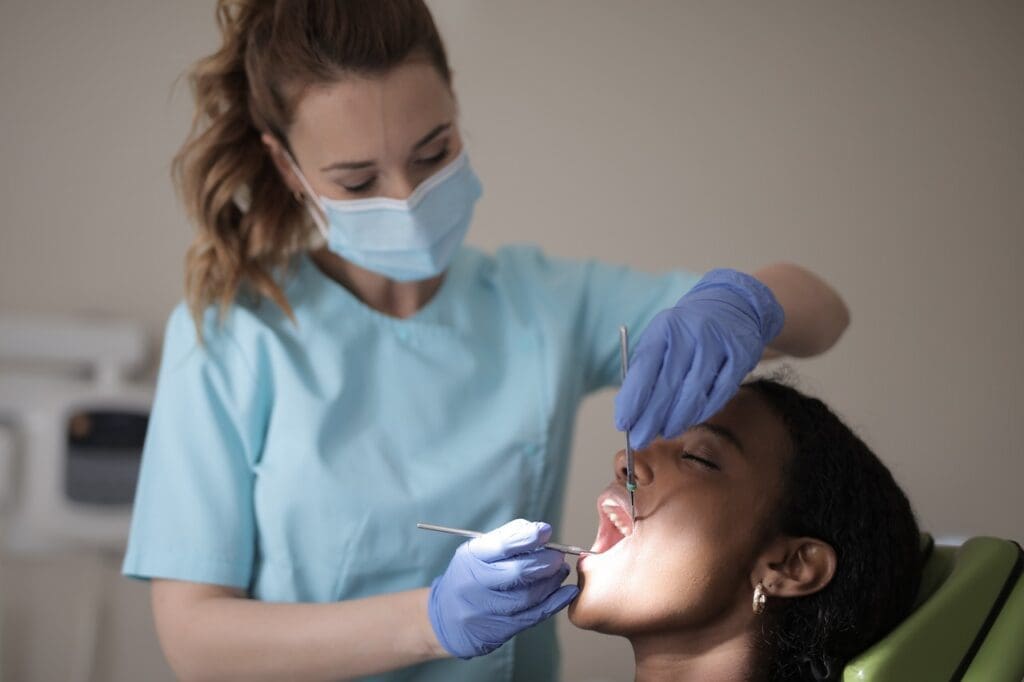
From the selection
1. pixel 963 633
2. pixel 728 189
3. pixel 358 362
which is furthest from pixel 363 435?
pixel 728 189

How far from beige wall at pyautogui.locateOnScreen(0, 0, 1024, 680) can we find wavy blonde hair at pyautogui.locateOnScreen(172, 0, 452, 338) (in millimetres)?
815

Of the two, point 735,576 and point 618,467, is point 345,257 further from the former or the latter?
point 735,576

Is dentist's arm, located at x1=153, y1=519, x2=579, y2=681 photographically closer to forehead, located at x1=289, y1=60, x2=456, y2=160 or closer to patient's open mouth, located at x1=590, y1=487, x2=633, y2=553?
patient's open mouth, located at x1=590, y1=487, x2=633, y2=553

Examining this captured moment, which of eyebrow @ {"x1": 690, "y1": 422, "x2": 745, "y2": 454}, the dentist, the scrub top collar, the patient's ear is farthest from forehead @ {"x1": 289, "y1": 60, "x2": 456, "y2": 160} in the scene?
the patient's ear

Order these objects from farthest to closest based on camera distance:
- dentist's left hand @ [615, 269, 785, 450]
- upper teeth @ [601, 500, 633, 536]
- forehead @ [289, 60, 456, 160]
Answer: forehead @ [289, 60, 456, 160], upper teeth @ [601, 500, 633, 536], dentist's left hand @ [615, 269, 785, 450]

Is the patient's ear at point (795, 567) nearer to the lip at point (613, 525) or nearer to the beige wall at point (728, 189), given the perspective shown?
the lip at point (613, 525)

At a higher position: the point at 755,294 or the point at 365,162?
the point at 365,162

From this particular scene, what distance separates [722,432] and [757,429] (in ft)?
0.16

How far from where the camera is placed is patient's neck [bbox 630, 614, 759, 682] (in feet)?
4.31

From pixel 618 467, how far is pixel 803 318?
1.22 ft

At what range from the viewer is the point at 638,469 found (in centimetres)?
135

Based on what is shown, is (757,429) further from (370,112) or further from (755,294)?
(370,112)

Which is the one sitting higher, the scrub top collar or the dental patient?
the scrub top collar

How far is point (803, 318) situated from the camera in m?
1.54
